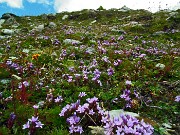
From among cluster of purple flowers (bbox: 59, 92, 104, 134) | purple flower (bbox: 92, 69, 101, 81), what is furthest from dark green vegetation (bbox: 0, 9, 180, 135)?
cluster of purple flowers (bbox: 59, 92, 104, 134)

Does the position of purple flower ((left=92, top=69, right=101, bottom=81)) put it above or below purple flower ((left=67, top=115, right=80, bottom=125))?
above

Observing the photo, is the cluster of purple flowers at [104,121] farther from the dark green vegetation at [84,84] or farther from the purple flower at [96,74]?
the purple flower at [96,74]

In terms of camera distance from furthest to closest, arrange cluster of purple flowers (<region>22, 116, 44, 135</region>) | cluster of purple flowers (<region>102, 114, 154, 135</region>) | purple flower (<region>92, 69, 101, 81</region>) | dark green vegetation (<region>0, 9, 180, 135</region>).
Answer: purple flower (<region>92, 69, 101, 81</region>)
dark green vegetation (<region>0, 9, 180, 135</region>)
cluster of purple flowers (<region>22, 116, 44, 135</region>)
cluster of purple flowers (<region>102, 114, 154, 135</region>)

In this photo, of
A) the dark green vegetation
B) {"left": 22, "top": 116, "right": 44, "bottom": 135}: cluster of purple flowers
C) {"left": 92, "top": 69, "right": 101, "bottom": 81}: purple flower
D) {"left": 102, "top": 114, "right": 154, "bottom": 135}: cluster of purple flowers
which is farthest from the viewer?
{"left": 92, "top": 69, "right": 101, "bottom": 81}: purple flower

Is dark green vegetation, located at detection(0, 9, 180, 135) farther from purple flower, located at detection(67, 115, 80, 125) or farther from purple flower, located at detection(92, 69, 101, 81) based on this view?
purple flower, located at detection(67, 115, 80, 125)

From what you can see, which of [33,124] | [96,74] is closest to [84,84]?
[96,74]

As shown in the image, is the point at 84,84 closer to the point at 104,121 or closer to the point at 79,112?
the point at 79,112

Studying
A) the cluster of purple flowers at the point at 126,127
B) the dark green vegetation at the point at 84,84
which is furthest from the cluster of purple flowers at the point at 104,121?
the dark green vegetation at the point at 84,84

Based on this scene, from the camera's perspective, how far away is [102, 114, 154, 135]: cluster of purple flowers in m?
4.26

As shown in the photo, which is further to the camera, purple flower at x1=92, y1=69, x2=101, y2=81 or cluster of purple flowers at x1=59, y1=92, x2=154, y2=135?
purple flower at x1=92, y1=69, x2=101, y2=81

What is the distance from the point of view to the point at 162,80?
27.3ft

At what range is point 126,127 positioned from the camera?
14.1ft

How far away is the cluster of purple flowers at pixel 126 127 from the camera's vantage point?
4258 millimetres

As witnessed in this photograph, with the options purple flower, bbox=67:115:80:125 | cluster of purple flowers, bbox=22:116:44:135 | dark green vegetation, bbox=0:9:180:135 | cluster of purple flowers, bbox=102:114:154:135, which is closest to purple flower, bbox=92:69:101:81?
dark green vegetation, bbox=0:9:180:135
